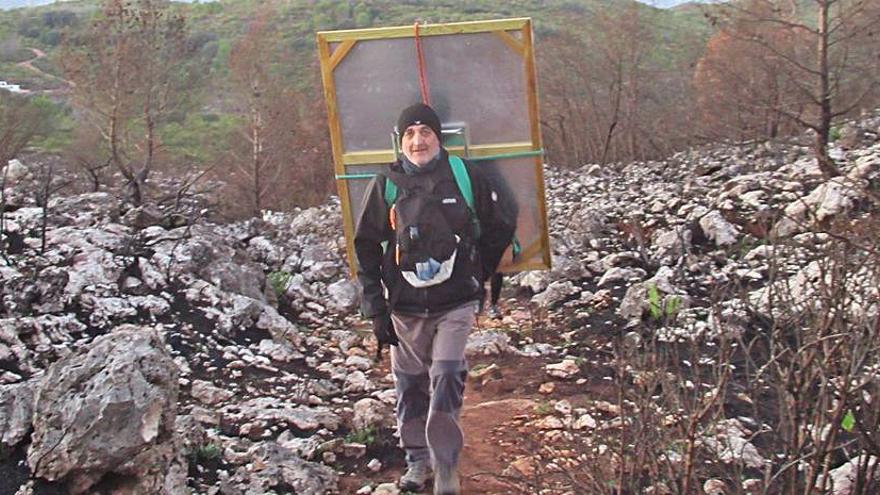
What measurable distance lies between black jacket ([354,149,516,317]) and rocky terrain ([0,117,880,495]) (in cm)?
64

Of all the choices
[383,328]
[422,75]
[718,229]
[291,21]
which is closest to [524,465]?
[383,328]

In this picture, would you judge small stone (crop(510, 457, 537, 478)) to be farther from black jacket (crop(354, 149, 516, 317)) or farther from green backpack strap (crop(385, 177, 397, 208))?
green backpack strap (crop(385, 177, 397, 208))

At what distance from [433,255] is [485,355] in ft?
8.75

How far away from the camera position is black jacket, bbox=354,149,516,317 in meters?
3.40

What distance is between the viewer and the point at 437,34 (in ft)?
11.9

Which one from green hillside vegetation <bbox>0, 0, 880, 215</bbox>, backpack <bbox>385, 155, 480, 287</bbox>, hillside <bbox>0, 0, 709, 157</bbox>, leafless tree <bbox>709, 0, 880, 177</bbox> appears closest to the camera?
backpack <bbox>385, 155, 480, 287</bbox>

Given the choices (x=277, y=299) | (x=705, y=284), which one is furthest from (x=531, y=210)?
(x=277, y=299)

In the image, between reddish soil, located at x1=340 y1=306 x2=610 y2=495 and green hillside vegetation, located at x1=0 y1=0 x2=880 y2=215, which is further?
green hillside vegetation, located at x1=0 y1=0 x2=880 y2=215

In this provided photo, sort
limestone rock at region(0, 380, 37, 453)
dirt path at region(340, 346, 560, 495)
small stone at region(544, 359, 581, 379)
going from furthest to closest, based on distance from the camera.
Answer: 1. small stone at region(544, 359, 581, 379)
2. dirt path at region(340, 346, 560, 495)
3. limestone rock at region(0, 380, 37, 453)

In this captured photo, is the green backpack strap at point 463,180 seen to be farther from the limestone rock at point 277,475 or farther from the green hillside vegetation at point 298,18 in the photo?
the green hillside vegetation at point 298,18

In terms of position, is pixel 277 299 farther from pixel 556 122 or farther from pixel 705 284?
pixel 556 122

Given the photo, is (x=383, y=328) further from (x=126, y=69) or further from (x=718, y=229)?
(x=126, y=69)

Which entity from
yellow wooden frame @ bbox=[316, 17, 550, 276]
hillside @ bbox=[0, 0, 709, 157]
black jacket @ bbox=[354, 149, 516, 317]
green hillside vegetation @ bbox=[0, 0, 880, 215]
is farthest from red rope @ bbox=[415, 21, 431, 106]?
hillside @ bbox=[0, 0, 709, 157]

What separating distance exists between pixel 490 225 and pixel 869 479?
1613 millimetres
